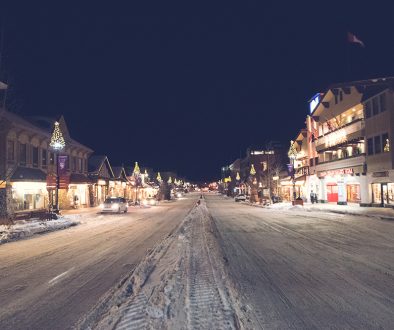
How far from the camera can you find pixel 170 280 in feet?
27.1

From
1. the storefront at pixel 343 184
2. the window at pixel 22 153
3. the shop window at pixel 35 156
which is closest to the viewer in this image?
the window at pixel 22 153

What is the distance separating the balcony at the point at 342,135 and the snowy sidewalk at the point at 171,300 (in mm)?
35408

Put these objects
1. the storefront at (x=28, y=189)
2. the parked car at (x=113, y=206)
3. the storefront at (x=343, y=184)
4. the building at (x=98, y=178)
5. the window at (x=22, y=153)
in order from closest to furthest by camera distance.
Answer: the storefront at (x=28, y=189), the window at (x=22, y=153), the parked car at (x=113, y=206), the storefront at (x=343, y=184), the building at (x=98, y=178)

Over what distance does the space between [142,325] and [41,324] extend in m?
1.60

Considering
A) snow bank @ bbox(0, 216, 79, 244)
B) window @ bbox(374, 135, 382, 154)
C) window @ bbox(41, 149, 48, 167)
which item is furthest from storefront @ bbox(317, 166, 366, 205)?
window @ bbox(41, 149, 48, 167)

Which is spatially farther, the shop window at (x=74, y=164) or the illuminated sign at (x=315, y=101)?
the illuminated sign at (x=315, y=101)

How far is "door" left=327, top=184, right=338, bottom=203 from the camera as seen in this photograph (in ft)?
166

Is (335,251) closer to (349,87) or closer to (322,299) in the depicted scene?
(322,299)

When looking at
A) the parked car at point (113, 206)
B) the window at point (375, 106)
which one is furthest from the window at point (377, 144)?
the parked car at point (113, 206)

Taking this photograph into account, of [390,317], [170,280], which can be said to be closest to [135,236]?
[170,280]

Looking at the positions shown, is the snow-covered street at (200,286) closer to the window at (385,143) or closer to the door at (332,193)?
the window at (385,143)

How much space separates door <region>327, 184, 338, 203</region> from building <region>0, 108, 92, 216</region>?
3039cm

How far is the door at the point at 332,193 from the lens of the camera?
1997 inches

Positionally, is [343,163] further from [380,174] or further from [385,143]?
[385,143]
